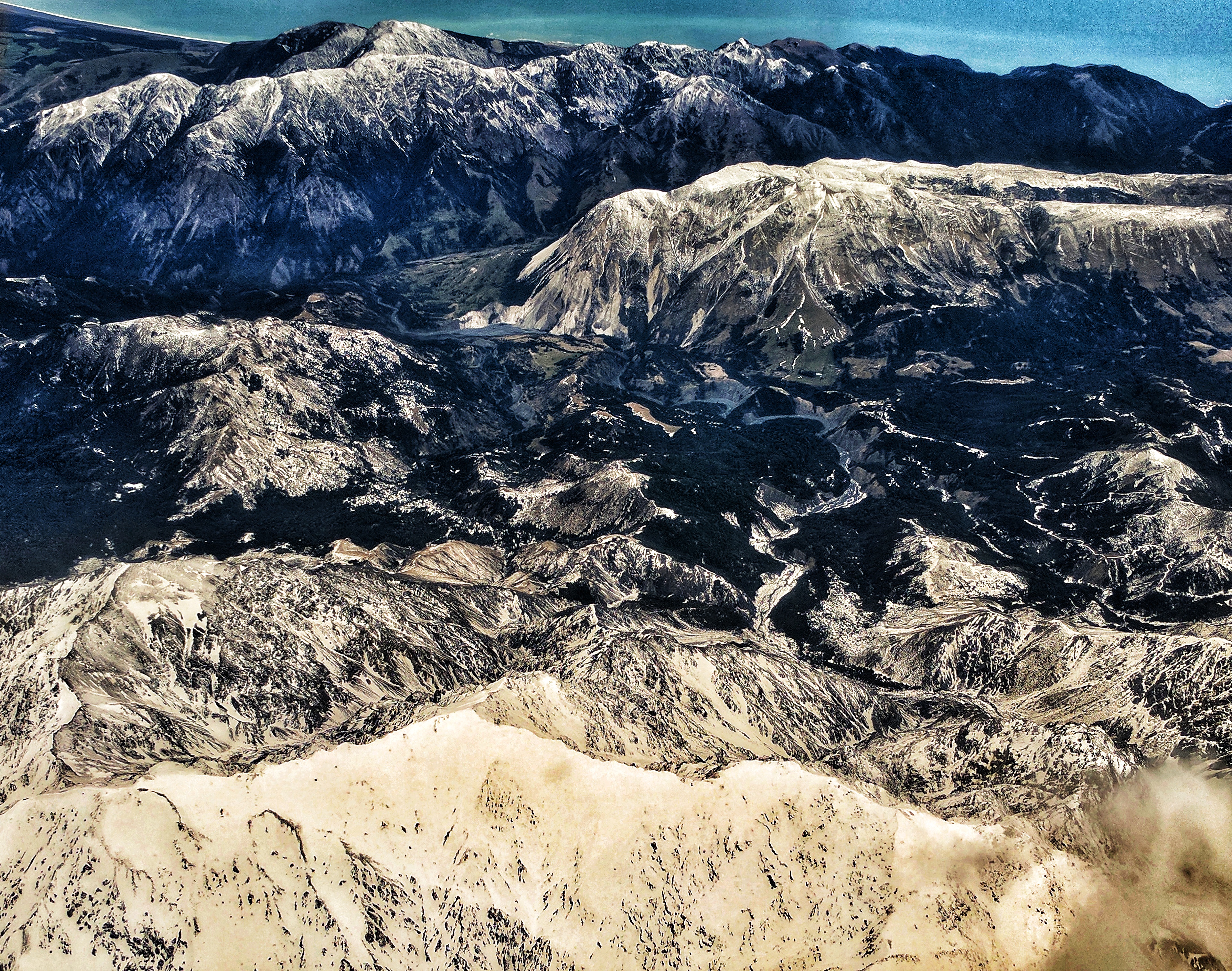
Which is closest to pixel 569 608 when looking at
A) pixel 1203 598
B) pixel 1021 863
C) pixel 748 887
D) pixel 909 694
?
pixel 909 694

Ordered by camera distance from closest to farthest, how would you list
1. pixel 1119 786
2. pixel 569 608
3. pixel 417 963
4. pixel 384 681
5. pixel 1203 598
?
pixel 417 963 < pixel 1119 786 < pixel 384 681 < pixel 569 608 < pixel 1203 598

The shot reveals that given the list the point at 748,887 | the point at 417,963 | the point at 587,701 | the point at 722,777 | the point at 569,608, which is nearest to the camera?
the point at 417,963

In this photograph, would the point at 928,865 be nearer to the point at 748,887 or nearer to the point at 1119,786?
the point at 748,887

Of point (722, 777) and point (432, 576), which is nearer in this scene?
point (722, 777)

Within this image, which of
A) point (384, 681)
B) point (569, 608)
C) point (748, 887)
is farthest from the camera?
point (569, 608)

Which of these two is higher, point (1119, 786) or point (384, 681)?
point (1119, 786)

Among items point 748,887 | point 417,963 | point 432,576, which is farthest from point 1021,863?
point 432,576

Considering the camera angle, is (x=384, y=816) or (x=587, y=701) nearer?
(x=384, y=816)

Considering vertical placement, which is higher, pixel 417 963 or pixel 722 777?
pixel 722 777

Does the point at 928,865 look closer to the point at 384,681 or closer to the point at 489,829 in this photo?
the point at 489,829
